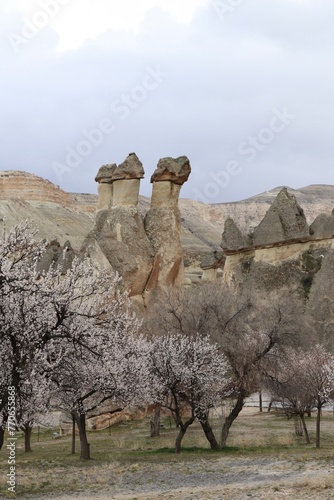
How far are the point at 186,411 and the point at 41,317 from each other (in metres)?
19.6

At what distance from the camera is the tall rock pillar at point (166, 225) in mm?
38531

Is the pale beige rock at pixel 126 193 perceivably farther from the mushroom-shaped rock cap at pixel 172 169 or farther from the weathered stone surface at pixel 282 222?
the weathered stone surface at pixel 282 222

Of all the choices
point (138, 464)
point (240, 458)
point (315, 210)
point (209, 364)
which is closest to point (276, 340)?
point (209, 364)

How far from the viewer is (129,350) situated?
19.6 m

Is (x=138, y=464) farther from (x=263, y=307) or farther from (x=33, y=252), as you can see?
(x=263, y=307)

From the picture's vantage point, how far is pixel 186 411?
31.0 metres

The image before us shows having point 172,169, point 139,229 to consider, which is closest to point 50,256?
point 139,229

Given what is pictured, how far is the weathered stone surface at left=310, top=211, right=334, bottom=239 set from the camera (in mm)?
37156

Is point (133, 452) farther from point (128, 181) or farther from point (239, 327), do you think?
point (128, 181)

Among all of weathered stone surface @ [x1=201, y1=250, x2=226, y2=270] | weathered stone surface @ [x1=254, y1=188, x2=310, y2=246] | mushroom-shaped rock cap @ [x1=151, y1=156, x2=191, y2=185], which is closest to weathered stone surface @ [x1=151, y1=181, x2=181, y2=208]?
mushroom-shaped rock cap @ [x1=151, y1=156, x2=191, y2=185]

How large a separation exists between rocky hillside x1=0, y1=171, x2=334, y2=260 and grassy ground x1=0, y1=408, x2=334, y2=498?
61279mm

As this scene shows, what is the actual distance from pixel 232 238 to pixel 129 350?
22.8 meters

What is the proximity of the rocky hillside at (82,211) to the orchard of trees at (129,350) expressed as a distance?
2558 inches

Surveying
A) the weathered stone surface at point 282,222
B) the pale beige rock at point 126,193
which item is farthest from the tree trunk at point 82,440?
the pale beige rock at point 126,193
